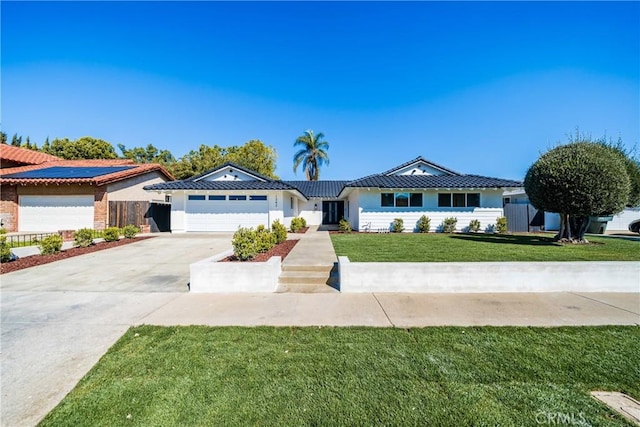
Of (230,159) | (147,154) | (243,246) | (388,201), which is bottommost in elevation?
(243,246)

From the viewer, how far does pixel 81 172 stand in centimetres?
1716

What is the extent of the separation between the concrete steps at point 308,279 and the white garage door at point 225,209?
10386 mm

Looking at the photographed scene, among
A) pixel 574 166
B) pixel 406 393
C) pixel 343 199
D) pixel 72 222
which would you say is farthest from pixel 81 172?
pixel 574 166

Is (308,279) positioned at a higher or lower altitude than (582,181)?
lower

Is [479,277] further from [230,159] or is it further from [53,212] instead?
[230,159]

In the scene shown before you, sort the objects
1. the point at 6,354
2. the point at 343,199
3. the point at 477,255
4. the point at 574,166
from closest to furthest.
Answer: the point at 6,354
the point at 477,255
the point at 574,166
the point at 343,199

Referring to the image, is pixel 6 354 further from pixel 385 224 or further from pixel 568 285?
pixel 385 224

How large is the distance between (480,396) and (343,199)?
2068cm

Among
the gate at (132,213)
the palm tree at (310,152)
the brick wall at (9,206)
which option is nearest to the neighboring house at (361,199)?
the gate at (132,213)

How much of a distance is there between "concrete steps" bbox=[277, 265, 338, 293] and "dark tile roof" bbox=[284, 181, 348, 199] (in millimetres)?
16170

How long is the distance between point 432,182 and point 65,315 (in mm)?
16146

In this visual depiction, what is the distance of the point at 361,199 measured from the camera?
52.2 feet

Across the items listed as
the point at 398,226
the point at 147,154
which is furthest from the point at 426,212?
the point at 147,154

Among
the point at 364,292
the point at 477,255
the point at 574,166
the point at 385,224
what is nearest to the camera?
the point at 364,292
